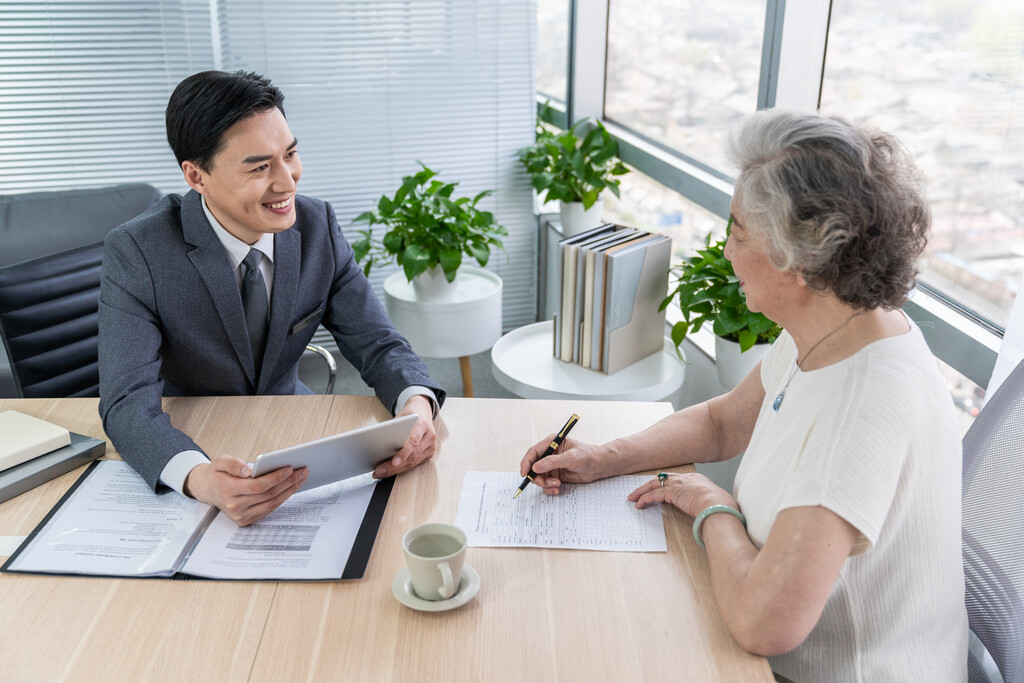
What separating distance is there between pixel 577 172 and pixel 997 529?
7.74 feet

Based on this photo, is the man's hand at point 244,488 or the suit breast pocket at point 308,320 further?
the suit breast pocket at point 308,320

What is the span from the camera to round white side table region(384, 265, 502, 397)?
296 cm

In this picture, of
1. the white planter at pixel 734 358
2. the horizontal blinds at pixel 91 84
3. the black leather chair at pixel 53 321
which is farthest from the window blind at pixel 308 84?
the white planter at pixel 734 358

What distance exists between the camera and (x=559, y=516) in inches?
51.9

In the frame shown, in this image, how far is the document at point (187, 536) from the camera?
1196 millimetres

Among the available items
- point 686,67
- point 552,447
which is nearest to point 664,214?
point 686,67

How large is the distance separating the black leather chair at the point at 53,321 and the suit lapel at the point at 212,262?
561 millimetres

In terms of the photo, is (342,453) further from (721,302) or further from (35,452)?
(721,302)

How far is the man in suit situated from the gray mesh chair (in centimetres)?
91

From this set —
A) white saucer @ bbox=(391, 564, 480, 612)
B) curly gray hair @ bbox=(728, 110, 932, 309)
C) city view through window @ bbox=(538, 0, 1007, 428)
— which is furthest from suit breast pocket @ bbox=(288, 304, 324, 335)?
curly gray hair @ bbox=(728, 110, 932, 309)

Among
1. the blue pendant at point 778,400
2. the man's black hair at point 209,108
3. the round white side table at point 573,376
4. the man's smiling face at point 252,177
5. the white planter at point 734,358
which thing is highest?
the man's black hair at point 209,108

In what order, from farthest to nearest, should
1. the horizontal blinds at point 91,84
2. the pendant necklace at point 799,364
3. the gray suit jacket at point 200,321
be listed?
1. the horizontal blinds at point 91,84
2. the gray suit jacket at point 200,321
3. the pendant necklace at point 799,364

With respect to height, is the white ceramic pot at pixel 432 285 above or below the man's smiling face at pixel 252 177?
below

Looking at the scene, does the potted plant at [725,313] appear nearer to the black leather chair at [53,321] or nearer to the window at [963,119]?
the window at [963,119]
